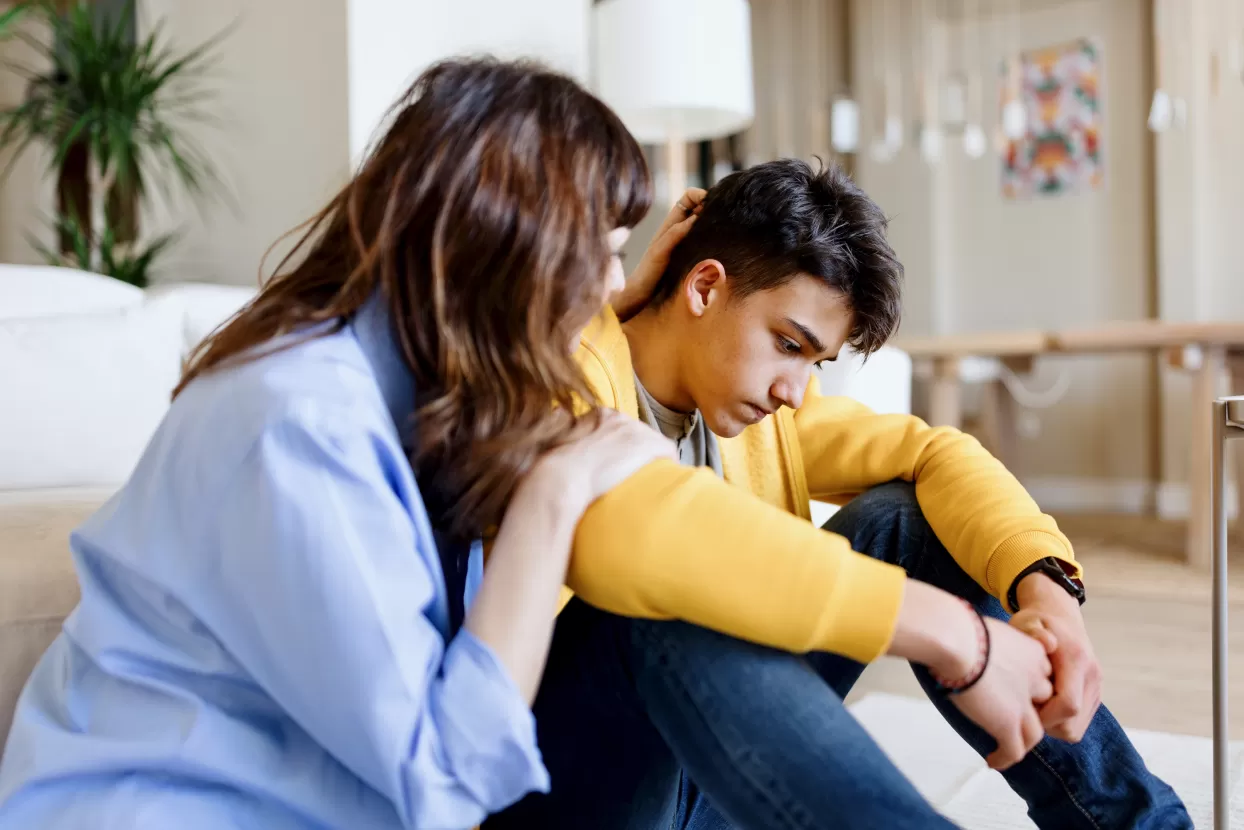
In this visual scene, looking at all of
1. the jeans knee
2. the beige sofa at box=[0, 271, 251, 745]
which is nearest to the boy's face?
the jeans knee

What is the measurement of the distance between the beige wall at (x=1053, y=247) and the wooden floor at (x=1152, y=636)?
108 centimetres

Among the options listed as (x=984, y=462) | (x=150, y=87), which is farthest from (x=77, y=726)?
(x=150, y=87)

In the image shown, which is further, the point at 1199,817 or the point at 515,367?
the point at 1199,817

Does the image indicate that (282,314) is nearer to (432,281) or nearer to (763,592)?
(432,281)

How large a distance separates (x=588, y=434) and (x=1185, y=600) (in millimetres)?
2625

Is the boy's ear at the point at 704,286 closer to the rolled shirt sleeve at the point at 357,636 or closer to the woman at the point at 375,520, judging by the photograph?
the woman at the point at 375,520

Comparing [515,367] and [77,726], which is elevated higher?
[515,367]

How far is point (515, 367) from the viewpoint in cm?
70

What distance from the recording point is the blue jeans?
68cm

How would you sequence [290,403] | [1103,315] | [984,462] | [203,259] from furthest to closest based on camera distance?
[1103,315], [203,259], [984,462], [290,403]

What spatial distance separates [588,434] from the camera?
726mm

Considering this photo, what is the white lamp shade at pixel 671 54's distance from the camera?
2789 millimetres

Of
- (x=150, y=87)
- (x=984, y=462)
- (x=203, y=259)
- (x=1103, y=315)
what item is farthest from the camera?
(x=1103, y=315)

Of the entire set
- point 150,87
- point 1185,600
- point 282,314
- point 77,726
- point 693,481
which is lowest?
point 1185,600
